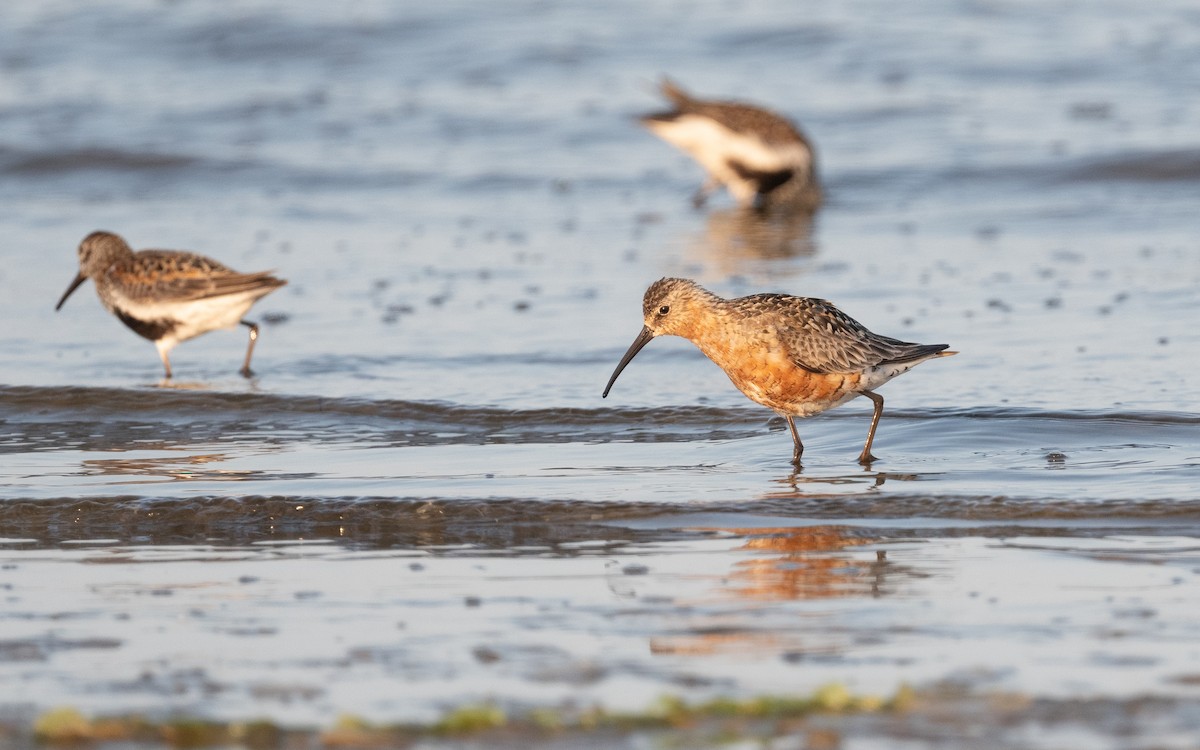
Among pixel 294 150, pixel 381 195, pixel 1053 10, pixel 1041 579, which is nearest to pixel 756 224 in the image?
pixel 381 195

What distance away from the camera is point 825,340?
279 inches

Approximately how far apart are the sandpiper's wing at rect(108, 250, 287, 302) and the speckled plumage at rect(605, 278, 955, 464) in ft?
9.92

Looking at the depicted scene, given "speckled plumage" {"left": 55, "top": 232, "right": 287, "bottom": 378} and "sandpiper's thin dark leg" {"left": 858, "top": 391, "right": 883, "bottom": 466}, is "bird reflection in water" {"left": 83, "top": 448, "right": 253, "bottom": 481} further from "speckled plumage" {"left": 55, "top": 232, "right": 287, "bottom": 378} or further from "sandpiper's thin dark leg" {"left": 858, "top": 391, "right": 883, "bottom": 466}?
"sandpiper's thin dark leg" {"left": 858, "top": 391, "right": 883, "bottom": 466}

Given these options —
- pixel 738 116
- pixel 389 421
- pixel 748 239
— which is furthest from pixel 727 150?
pixel 389 421

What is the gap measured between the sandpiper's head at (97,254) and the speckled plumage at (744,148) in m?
6.65

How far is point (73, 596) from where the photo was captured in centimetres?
511

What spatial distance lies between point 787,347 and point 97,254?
16.1 feet

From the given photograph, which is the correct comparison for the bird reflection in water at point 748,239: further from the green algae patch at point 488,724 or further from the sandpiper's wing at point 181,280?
the green algae patch at point 488,724

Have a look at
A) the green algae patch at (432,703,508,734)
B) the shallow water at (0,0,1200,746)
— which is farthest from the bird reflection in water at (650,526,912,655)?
the green algae patch at (432,703,508,734)

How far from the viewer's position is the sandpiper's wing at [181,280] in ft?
30.8

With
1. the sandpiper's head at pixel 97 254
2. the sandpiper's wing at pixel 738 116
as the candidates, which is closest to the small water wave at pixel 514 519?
the sandpiper's head at pixel 97 254

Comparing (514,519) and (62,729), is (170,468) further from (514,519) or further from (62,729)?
(62,729)

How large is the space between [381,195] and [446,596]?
10238mm

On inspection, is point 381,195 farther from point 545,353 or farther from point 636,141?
point 545,353
